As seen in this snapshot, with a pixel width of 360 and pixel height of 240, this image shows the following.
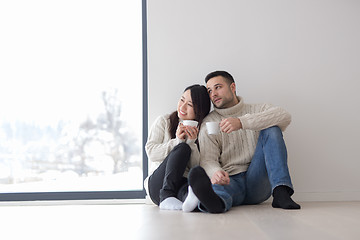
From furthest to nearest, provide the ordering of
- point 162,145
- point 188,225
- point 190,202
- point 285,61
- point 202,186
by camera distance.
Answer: point 285,61 < point 162,145 < point 190,202 < point 202,186 < point 188,225

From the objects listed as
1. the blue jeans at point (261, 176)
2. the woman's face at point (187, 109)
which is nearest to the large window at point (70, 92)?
the woman's face at point (187, 109)

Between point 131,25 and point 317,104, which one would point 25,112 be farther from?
point 317,104

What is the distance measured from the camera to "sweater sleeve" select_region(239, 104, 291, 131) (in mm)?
2088

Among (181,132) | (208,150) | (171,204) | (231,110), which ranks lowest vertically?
(171,204)

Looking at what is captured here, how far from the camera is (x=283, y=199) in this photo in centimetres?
197

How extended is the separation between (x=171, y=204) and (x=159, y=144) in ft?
1.41

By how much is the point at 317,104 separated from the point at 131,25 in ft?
5.14

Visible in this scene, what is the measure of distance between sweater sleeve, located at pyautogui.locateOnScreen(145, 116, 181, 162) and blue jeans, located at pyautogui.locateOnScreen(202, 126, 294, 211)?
1.35ft

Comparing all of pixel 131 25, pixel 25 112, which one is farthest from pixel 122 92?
pixel 25 112

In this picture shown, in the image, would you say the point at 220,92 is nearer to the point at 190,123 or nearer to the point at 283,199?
the point at 190,123

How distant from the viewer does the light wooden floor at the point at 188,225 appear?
137 cm

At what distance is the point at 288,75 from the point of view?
279cm

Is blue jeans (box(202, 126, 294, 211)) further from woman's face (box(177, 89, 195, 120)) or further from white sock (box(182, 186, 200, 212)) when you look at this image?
woman's face (box(177, 89, 195, 120))

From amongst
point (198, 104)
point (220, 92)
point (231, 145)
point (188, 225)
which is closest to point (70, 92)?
point (198, 104)
